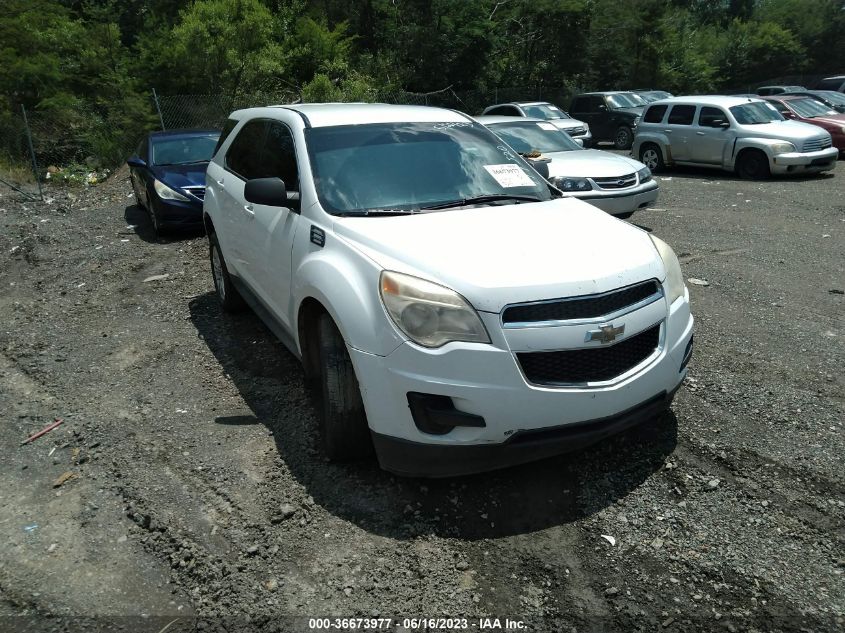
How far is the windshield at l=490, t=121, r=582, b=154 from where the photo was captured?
36.9ft

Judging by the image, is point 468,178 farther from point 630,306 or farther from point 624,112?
point 624,112

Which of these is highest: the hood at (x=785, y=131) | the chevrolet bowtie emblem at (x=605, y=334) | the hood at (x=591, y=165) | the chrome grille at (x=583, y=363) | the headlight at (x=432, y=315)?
the headlight at (x=432, y=315)

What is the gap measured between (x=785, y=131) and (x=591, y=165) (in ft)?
21.5

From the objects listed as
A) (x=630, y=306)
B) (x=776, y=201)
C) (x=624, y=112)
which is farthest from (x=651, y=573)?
Result: (x=624, y=112)

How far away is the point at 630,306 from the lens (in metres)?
3.39

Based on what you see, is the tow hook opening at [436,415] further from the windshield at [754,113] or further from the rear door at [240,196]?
the windshield at [754,113]

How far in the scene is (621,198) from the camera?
952 cm

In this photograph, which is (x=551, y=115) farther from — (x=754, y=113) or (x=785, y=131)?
(x=785, y=131)

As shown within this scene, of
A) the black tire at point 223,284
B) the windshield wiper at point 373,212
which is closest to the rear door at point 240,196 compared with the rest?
the black tire at point 223,284

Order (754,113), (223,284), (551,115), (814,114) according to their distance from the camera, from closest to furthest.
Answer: (223,284) < (754,113) < (814,114) < (551,115)

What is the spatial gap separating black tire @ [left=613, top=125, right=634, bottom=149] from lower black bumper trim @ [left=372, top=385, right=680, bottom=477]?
19510 millimetres

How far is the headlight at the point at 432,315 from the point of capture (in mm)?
3143

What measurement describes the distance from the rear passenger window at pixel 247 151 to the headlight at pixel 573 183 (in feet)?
16.0

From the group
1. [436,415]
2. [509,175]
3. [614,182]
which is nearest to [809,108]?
[614,182]
